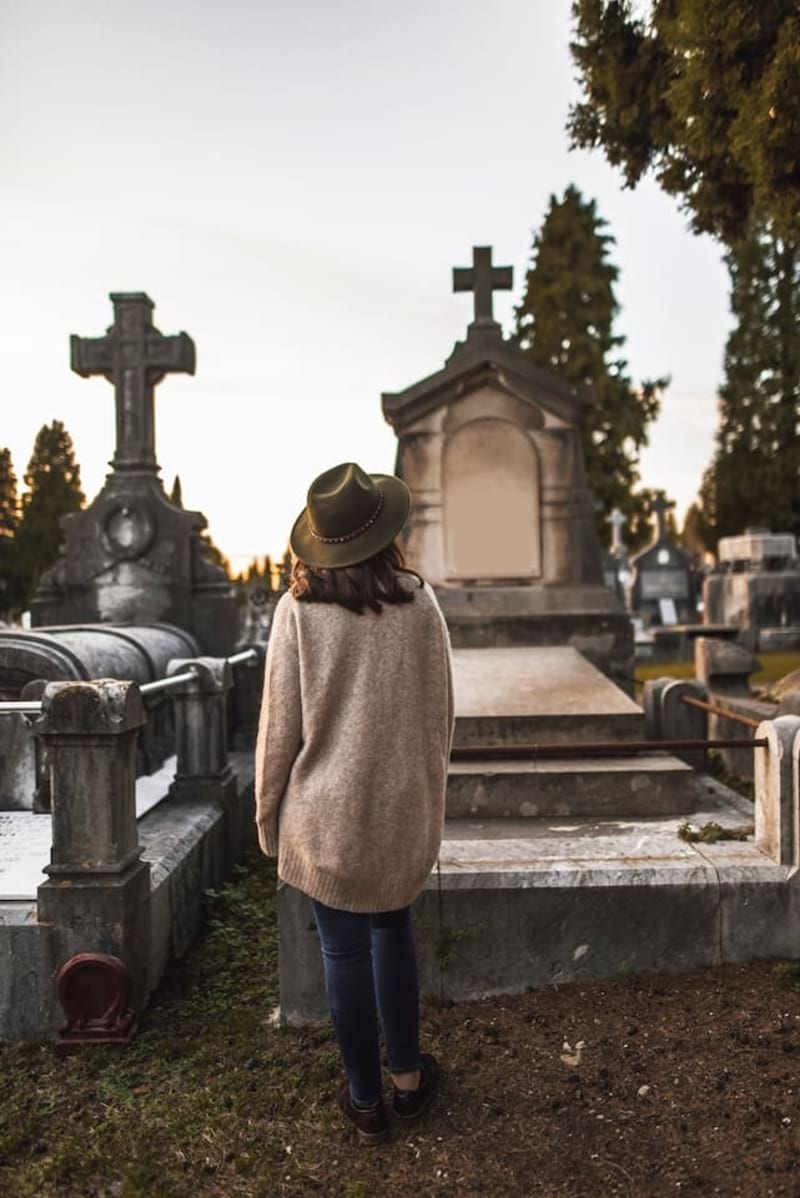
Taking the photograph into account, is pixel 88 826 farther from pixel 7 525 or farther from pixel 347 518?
Result: pixel 7 525

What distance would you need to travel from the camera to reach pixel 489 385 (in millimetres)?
7848

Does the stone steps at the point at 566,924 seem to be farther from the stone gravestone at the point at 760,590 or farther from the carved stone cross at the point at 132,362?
the stone gravestone at the point at 760,590

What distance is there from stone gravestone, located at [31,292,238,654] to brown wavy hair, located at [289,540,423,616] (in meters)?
4.99

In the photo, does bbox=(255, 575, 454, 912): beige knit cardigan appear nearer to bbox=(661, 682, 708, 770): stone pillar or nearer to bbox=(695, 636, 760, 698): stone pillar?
bbox=(661, 682, 708, 770): stone pillar

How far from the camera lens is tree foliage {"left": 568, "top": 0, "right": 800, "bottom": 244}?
4.96 metres

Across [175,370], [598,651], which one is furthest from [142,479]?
[598,651]

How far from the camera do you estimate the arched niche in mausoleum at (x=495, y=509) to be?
7.80 meters

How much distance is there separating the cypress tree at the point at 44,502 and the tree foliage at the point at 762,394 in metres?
23.3

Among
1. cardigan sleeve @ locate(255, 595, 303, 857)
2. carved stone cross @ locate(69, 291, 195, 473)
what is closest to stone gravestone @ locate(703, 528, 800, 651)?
carved stone cross @ locate(69, 291, 195, 473)

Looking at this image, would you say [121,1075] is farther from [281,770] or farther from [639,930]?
[639,930]

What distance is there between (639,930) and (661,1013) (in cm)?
31

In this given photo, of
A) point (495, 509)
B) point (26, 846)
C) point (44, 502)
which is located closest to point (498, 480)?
point (495, 509)

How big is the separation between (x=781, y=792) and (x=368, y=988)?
1843 millimetres

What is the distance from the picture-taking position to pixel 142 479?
7.32 meters
